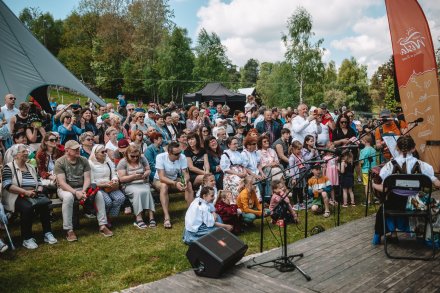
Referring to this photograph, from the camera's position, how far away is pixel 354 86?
66125 millimetres

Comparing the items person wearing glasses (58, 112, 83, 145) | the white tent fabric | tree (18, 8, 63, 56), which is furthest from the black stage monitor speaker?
tree (18, 8, 63, 56)

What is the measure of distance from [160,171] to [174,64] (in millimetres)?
35795

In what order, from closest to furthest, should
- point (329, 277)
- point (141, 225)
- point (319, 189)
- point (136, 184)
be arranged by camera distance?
point (329, 277) < point (141, 225) < point (136, 184) < point (319, 189)

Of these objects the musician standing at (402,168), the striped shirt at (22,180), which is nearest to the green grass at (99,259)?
the striped shirt at (22,180)

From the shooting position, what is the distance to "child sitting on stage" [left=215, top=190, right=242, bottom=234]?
577cm

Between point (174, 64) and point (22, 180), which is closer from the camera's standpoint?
point (22, 180)

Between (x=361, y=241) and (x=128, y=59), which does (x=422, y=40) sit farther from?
(x=128, y=59)

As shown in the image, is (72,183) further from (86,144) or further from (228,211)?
(228,211)

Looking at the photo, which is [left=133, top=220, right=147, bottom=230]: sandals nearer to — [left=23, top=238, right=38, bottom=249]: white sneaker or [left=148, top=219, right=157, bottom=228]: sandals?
[left=148, top=219, right=157, bottom=228]: sandals

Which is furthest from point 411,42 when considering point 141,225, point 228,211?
point 141,225

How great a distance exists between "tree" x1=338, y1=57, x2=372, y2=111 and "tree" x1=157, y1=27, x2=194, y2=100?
33.8m

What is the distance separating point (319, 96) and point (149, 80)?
20934 millimetres

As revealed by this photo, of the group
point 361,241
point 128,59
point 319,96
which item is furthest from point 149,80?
point 361,241

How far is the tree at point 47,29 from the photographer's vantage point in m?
56.7
